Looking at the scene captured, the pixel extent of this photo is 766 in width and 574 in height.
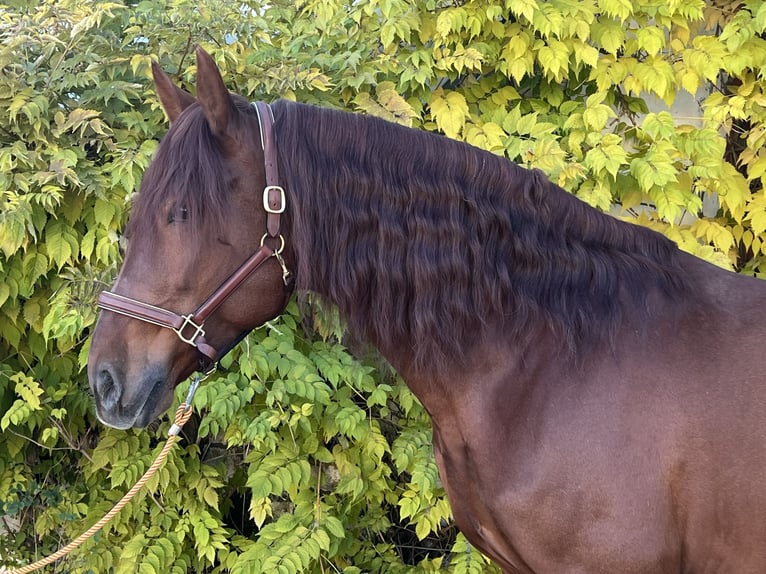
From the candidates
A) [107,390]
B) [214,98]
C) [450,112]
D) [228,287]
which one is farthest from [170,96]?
[450,112]

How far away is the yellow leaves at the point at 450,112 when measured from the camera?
2543 millimetres

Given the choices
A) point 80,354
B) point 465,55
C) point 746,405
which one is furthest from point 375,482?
point 465,55

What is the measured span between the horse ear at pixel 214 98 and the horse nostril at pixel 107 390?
586 millimetres

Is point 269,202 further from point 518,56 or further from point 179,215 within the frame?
point 518,56

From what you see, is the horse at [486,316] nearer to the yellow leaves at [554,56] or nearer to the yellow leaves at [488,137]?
the yellow leaves at [488,137]

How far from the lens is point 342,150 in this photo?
1448 mm

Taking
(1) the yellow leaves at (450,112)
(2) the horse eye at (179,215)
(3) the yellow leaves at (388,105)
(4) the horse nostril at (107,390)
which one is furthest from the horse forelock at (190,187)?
(1) the yellow leaves at (450,112)

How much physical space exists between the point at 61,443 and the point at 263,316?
193 cm

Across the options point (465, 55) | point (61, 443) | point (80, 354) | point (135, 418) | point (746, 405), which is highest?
point (465, 55)

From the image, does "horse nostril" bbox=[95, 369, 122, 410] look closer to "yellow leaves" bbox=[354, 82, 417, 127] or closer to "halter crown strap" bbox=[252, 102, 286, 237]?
"halter crown strap" bbox=[252, 102, 286, 237]

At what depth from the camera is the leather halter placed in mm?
1380

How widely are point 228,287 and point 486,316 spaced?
604mm

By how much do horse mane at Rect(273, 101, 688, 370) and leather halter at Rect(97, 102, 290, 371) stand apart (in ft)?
0.09

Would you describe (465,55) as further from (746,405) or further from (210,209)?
(746,405)
